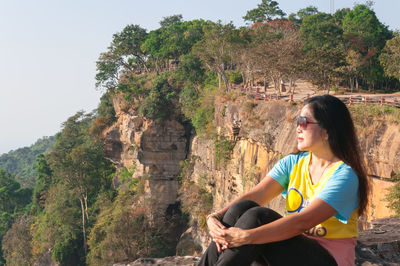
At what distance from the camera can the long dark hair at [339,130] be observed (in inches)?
76.7

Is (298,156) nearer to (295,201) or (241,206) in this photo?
(295,201)

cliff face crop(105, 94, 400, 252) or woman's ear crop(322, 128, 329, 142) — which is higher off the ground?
woman's ear crop(322, 128, 329, 142)

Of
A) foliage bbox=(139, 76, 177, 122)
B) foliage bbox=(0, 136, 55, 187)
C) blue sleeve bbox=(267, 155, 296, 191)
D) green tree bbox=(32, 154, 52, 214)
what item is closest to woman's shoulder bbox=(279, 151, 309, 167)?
blue sleeve bbox=(267, 155, 296, 191)

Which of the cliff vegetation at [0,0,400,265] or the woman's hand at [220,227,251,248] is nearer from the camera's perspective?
the woman's hand at [220,227,251,248]

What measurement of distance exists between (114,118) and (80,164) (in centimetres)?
444

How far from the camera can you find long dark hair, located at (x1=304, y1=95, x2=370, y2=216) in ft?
6.40

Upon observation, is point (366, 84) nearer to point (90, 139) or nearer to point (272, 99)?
point (272, 99)

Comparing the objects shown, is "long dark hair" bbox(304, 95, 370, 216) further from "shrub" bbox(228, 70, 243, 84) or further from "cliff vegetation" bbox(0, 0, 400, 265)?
"shrub" bbox(228, 70, 243, 84)

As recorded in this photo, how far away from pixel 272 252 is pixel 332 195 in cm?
45

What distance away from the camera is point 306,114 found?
202 cm

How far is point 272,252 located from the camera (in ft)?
6.07

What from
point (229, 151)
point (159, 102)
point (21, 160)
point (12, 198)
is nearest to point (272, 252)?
point (229, 151)

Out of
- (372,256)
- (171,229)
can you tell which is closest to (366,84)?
(171,229)

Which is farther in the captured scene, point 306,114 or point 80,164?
point 80,164
